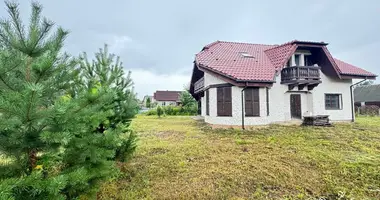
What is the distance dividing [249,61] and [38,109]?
1396cm

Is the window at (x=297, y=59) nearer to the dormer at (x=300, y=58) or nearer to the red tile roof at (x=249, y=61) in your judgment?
the dormer at (x=300, y=58)

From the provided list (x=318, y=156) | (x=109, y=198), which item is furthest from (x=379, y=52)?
(x=109, y=198)

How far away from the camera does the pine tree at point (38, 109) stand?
59.9 inches

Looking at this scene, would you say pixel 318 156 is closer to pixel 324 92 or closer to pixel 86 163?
pixel 86 163

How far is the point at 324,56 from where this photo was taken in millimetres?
14570

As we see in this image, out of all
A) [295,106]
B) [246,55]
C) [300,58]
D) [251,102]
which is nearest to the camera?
[251,102]

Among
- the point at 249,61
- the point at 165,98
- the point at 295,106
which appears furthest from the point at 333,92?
the point at 165,98

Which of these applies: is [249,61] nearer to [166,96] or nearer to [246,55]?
[246,55]

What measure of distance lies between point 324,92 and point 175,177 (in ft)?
50.3

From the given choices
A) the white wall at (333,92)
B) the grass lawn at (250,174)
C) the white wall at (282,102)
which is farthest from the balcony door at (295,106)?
the grass lawn at (250,174)

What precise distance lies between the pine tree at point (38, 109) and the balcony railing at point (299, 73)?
13.8m

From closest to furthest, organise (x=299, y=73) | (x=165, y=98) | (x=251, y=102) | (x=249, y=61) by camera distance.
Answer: (x=251, y=102) < (x=299, y=73) < (x=249, y=61) < (x=165, y=98)

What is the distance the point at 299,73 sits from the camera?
13117mm

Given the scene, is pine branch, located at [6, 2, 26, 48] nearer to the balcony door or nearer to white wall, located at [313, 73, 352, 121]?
the balcony door
